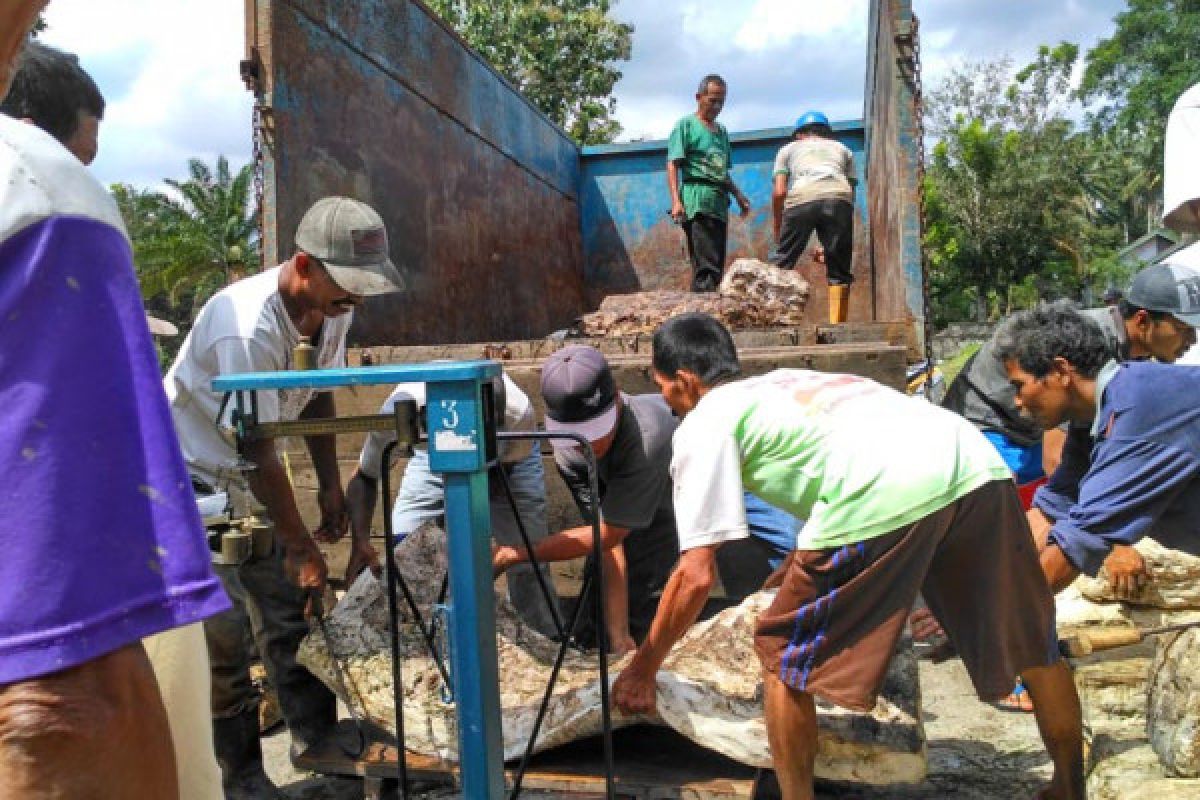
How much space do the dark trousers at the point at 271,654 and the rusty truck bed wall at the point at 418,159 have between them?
5.14ft

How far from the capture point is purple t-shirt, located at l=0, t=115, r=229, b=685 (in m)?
0.81

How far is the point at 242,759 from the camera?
271 cm

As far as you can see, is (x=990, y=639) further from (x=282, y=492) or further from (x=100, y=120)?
(x=100, y=120)

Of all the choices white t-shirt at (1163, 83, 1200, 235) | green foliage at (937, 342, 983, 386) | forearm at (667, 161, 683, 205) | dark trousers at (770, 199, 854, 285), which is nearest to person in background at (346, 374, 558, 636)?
white t-shirt at (1163, 83, 1200, 235)

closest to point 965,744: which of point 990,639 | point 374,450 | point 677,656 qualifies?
point 990,639

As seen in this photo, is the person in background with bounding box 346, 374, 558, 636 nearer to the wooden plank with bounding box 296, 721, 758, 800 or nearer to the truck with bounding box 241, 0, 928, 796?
the truck with bounding box 241, 0, 928, 796

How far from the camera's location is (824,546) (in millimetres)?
2326

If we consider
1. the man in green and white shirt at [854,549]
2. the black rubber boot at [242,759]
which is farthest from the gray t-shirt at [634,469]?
the black rubber boot at [242,759]

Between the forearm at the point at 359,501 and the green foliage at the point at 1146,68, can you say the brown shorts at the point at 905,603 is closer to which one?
the forearm at the point at 359,501

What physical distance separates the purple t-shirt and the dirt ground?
2182mm

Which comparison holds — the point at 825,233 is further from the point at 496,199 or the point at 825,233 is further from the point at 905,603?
the point at 905,603

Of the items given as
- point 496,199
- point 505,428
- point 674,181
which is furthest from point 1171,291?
point 496,199

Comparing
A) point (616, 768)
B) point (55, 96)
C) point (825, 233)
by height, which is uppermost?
point (825, 233)

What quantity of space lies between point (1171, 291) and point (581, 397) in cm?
182
